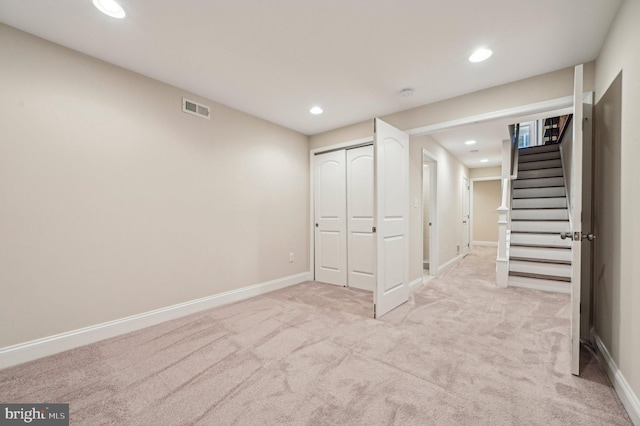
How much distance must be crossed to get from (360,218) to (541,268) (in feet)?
9.30

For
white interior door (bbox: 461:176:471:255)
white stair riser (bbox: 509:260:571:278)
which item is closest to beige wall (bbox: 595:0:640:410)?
white stair riser (bbox: 509:260:571:278)

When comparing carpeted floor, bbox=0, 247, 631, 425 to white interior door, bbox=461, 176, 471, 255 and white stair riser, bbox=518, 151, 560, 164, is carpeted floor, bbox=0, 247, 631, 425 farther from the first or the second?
white stair riser, bbox=518, 151, 560, 164

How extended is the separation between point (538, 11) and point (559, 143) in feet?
19.0

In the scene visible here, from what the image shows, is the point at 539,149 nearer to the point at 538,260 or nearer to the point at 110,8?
the point at 538,260

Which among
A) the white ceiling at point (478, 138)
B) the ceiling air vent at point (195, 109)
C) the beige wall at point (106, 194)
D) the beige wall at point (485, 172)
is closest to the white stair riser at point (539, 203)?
the white ceiling at point (478, 138)

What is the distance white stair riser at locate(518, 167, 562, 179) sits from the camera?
532 centimetres

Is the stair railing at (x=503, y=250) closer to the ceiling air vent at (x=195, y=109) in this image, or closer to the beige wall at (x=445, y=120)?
the beige wall at (x=445, y=120)

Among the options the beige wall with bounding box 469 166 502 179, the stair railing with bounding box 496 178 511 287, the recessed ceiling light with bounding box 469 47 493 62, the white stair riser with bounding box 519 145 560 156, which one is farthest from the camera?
the beige wall with bounding box 469 166 502 179

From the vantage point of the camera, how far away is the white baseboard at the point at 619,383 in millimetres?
1345

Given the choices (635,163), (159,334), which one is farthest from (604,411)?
(159,334)

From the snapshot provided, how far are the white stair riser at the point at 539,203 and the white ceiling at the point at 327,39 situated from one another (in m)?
3.30

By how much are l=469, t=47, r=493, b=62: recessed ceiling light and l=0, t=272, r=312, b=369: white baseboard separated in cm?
346

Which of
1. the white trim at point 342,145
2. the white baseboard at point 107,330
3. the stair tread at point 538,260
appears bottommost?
the white baseboard at point 107,330

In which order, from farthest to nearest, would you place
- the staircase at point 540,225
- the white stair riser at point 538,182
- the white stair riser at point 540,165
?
the white stair riser at point 540,165, the white stair riser at point 538,182, the staircase at point 540,225
